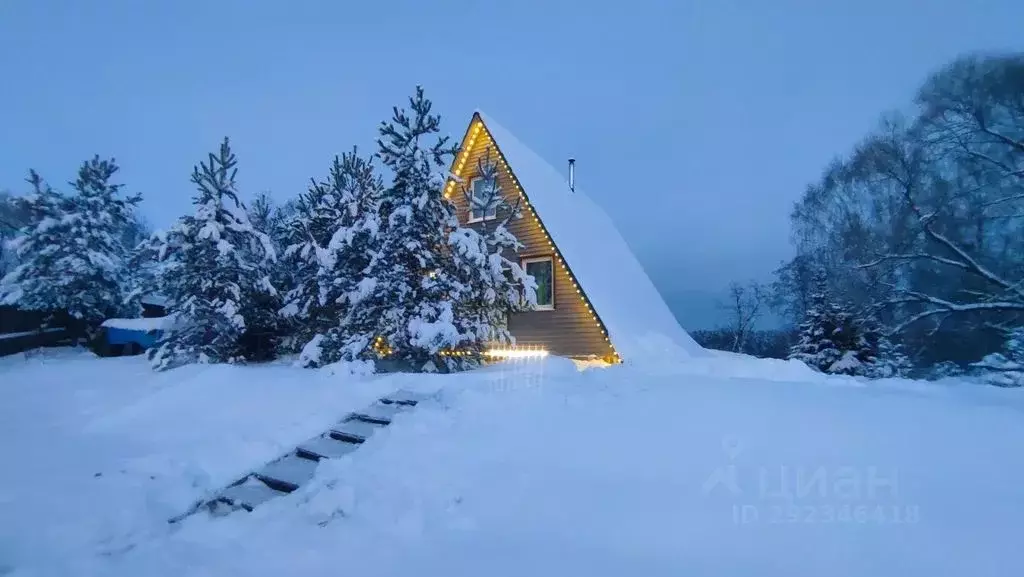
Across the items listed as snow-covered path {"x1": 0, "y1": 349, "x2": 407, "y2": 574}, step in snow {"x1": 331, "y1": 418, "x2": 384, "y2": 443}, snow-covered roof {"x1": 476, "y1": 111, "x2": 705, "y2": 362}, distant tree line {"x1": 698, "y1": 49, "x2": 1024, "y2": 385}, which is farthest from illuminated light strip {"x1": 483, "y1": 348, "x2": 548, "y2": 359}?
distant tree line {"x1": 698, "y1": 49, "x2": 1024, "y2": 385}

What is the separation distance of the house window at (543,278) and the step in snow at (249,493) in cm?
992

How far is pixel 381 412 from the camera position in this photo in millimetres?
5688

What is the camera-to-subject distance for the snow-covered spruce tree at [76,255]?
61.1ft

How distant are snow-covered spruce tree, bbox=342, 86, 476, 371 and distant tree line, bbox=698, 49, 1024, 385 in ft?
42.0

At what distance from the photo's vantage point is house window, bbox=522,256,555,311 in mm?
13789

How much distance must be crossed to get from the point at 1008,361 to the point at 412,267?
14.7m

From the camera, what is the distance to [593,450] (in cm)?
420

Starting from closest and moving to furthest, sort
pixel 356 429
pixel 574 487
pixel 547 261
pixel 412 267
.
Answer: pixel 574 487
pixel 356 429
pixel 412 267
pixel 547 261

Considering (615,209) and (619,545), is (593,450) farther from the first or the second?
(615,209)

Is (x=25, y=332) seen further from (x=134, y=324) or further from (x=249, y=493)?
(x=249, y=493)

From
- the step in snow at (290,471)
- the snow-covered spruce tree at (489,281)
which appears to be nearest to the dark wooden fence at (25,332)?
the snow-covered spruce tree at (489,281)

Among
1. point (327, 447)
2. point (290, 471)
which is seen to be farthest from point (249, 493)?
point (327, 447)

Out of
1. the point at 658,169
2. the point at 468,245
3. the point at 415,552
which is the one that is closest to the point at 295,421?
the point at 415,552

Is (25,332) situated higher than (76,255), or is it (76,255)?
(76,255)
